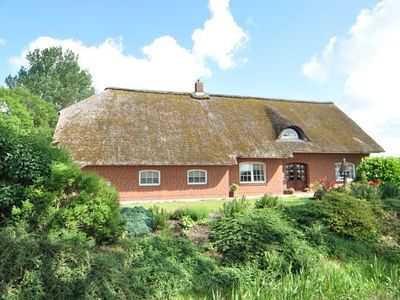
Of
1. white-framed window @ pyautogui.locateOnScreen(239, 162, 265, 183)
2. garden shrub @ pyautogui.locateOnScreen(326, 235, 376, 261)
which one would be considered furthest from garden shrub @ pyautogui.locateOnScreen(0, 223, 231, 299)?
white-framed window @ pyautogui.locateOnScreen(239, 162, 265, 183)

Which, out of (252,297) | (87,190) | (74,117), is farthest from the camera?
(74,117)

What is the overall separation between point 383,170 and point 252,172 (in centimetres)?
658

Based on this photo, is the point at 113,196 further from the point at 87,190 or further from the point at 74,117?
the point at 74,117

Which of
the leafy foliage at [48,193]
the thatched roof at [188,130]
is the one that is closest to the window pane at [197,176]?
the thatched roof at [188,130]

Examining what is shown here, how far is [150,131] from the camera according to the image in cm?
1767

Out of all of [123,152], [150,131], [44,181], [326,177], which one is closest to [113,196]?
[44,181]

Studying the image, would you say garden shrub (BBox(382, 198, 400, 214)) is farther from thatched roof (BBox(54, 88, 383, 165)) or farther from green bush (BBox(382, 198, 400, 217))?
thatched roof (BBox(54, 88, 383, 165))

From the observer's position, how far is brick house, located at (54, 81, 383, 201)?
16500mm

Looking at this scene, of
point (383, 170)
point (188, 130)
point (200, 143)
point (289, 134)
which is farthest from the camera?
point (289, 134)

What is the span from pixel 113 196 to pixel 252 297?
3.49m

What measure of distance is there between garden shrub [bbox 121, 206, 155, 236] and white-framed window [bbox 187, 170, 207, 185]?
942cm

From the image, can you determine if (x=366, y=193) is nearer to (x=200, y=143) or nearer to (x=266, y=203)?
(x=266, y=203)

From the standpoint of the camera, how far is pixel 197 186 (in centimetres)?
1775

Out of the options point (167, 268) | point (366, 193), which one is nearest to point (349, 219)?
point (366, 193)
